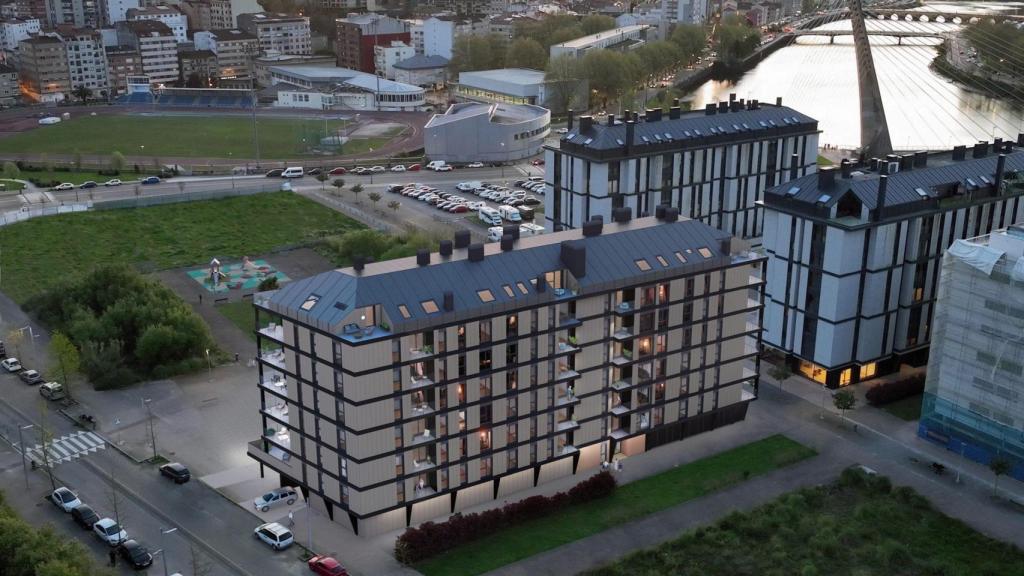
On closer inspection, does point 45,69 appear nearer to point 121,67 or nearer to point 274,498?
point 121,67

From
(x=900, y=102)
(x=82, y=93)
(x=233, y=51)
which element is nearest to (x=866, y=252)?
(x=900, y=102)

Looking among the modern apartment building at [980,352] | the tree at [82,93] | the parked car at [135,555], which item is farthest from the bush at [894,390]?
the tree at [82,93]

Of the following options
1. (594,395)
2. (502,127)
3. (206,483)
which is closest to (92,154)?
(502,127)

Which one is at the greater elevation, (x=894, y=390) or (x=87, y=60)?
(x=87, y=60)

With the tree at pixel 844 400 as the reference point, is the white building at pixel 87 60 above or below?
above

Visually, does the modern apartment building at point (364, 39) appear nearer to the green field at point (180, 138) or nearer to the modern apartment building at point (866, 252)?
the green field at point (180, 138)

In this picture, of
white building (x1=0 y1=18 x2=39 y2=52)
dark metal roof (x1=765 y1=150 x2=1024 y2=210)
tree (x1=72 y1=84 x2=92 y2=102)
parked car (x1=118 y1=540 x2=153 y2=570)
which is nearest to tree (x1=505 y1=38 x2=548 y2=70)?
tree (x1=72 y1=84 x2=92 y2=102)
